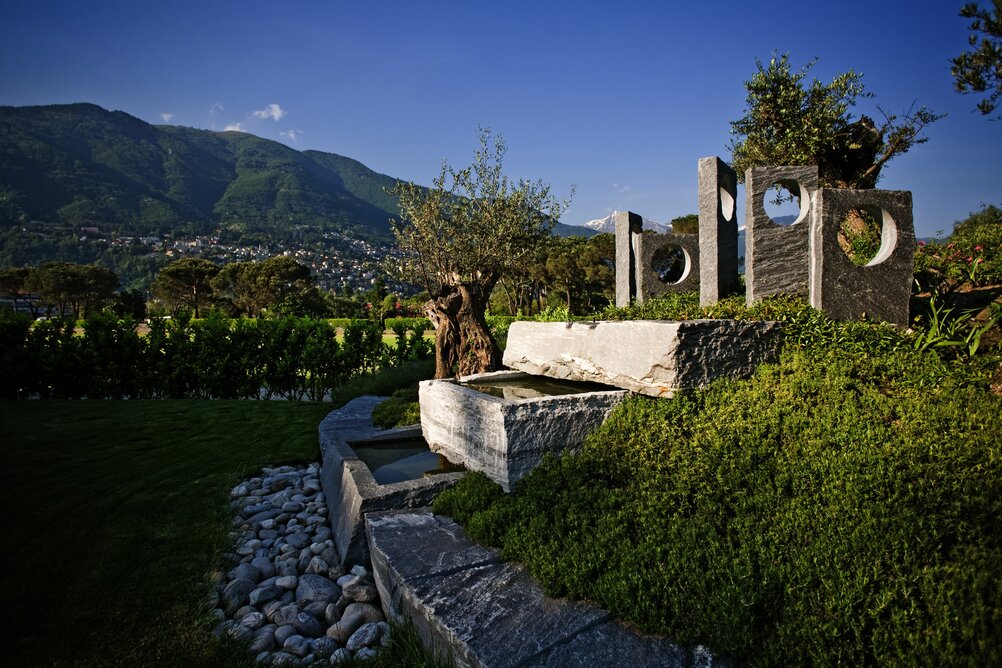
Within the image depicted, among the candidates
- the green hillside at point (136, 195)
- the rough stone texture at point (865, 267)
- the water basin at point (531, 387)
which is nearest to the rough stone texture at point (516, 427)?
the water basin at point (531, 387)

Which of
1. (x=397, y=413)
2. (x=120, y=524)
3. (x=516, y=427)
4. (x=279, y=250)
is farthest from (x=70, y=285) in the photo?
(x=516, y=427)

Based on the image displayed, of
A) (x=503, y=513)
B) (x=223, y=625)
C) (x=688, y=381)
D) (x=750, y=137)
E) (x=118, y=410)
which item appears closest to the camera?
(x=223, y=625)

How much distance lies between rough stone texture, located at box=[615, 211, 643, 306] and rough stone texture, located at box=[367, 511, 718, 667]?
→ 9.74 metres

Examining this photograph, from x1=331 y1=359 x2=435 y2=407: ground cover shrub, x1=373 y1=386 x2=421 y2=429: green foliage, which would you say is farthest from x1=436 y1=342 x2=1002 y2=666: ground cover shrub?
x1=331 y1=359 x2=435 y2=407: ground cover shrub

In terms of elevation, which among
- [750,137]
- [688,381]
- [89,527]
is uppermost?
[750,137]

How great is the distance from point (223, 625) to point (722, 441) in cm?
340

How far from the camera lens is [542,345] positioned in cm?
565

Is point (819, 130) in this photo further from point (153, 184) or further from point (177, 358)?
point (153, 184)

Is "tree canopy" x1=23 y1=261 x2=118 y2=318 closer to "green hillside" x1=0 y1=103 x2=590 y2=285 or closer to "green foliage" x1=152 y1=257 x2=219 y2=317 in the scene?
"green foliage" x1=152 y1=257 x2=219 y2=317

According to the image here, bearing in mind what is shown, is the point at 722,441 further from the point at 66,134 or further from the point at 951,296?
the point at 66,134

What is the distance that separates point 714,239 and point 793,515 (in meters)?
5.99

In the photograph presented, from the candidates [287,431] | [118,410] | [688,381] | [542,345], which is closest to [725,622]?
[688,381]

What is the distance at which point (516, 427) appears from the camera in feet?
12.1

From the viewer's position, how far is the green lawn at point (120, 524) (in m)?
2.56
